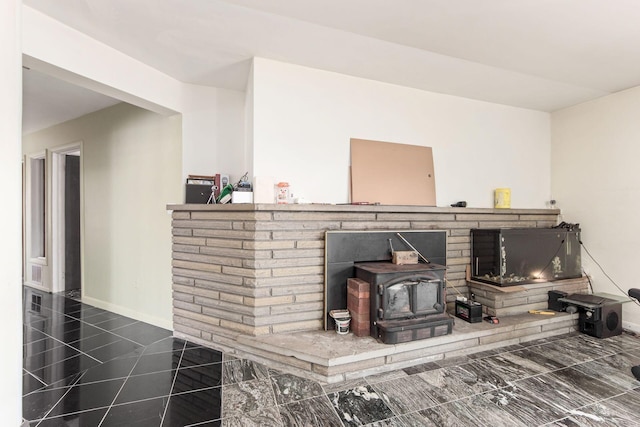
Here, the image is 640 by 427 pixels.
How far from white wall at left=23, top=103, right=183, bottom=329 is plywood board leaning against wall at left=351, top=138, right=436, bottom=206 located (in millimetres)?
1843

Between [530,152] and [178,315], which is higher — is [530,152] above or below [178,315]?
above

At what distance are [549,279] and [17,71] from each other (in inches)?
186

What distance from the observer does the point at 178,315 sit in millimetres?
2887

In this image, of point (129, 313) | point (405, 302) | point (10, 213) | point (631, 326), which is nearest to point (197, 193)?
point (10, 213)

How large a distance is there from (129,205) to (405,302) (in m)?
3.26

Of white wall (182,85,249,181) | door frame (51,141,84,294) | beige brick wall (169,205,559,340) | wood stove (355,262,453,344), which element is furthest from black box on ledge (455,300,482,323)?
door frame (51,141,84,294)

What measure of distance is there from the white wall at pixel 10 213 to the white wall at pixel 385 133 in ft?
4.83

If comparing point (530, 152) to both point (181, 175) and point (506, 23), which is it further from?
point (181, 175)

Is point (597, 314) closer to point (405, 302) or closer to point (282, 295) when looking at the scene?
point (405, 302)

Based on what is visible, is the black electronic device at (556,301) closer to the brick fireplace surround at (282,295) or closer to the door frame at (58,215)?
the brick fireplace surround at (282,295)

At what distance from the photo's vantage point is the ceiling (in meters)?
1.94

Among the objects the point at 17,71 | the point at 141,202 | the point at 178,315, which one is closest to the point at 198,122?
the point at 141,202

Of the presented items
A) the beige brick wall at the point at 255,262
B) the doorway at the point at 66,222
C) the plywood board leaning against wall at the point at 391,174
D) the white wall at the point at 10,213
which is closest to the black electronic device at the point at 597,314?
the plywood board leaning against wall at the point at 391,174

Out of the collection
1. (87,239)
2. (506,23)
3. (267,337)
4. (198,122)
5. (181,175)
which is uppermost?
Answer: (506,23)
